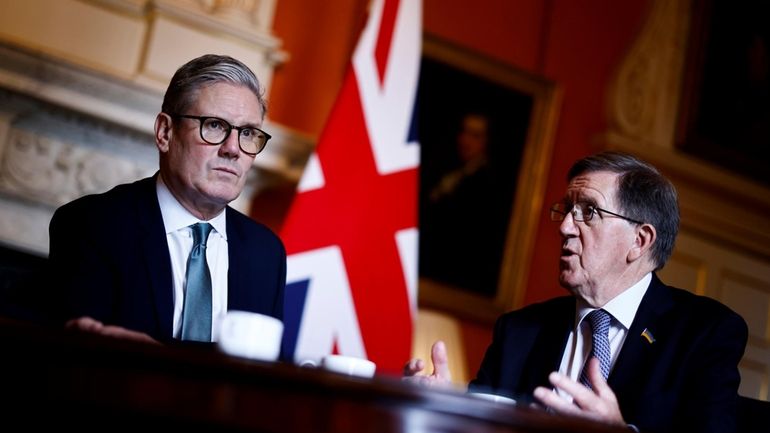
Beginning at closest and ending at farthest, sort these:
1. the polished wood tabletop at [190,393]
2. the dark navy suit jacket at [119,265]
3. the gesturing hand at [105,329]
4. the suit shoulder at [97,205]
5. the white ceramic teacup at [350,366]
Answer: the polished wood tabletop at [190,393], the gesturing hand at [105,329], the white ceramic teacup at [350,366], the dark navy suit jacket at [119,265], the suit shoulder at [97,205]

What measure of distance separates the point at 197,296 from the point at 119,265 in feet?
0.62

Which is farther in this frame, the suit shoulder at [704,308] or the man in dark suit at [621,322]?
the suit shoulder at [704,308]

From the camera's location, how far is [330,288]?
4.10 meters

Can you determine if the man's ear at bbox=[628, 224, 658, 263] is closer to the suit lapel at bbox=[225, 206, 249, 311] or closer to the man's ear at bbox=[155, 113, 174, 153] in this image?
the suit lapel at bbox=[225, 206, 249, 311]

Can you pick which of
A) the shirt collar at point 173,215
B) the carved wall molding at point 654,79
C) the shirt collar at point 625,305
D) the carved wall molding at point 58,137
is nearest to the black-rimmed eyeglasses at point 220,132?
the shirt collar at point 173,215

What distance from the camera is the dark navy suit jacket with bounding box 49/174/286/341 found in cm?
214

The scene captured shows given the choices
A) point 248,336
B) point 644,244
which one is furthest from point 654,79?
point 248,336

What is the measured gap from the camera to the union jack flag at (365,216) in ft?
13.3

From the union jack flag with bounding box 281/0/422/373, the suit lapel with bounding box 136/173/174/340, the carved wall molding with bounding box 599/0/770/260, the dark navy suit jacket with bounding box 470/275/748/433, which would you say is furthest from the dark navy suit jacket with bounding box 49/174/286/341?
the carved wall molding with bounding box 599/0/770/260

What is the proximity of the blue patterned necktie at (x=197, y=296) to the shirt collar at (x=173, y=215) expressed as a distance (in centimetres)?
4

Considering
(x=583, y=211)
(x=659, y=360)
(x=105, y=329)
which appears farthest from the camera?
(x=583, y=211)

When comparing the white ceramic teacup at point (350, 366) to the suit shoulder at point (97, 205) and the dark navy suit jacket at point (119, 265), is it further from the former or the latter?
the suit shoulder at point (97, 205)

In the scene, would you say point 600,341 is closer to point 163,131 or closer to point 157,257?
point 157,257

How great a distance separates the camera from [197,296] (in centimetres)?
229
